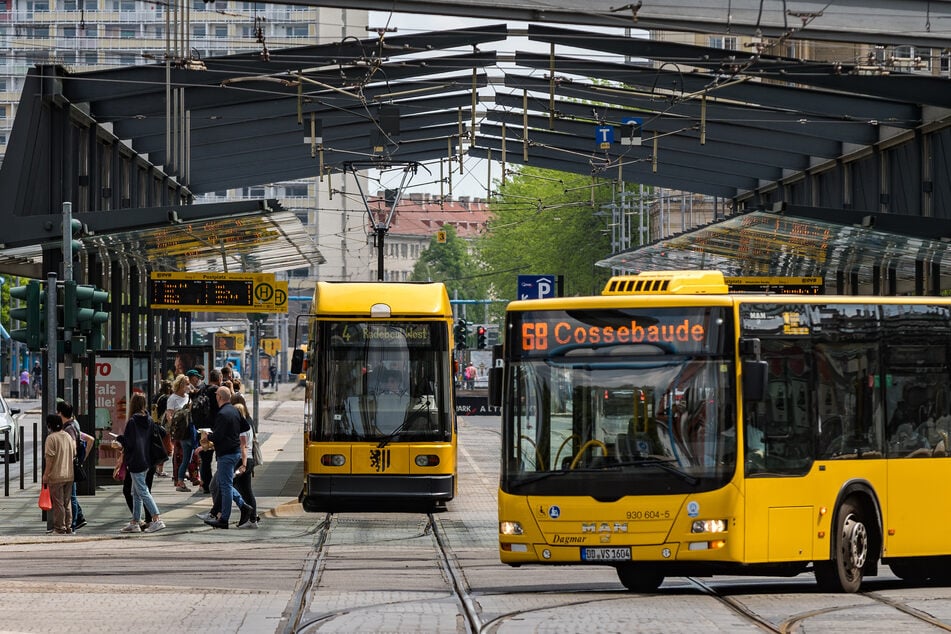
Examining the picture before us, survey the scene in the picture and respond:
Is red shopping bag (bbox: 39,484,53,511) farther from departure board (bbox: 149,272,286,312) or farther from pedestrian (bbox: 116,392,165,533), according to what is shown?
departure board (bbox: 149,272,286,312)

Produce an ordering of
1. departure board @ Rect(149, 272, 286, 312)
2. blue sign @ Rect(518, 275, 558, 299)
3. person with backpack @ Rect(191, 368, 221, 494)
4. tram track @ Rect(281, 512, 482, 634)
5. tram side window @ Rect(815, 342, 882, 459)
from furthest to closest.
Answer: departure board @ Rect(149, 272, 286, 312) < blue sign @ Rect(518, 275, 558, 299) < person with backpack @ Rect(191, 368, 221, 494) < tram side window @ Rect(815, 342, 882, 459) < tram track @ Rect(281, 512, 482, 634)

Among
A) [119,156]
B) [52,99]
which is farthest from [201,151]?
[52,99]

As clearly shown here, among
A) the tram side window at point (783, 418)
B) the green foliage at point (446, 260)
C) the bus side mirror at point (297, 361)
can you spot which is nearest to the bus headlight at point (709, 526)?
the tram side window at point (783, 418)

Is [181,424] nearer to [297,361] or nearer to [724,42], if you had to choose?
[297,361]

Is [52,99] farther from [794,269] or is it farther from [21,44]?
[21,44]

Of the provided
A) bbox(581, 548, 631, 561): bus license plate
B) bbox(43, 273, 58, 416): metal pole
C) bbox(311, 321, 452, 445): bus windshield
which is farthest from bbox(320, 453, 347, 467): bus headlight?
bbox(581, 548, 631, 561): bus license plate

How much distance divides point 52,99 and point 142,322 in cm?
1406

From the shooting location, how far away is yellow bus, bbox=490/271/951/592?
1327 cm

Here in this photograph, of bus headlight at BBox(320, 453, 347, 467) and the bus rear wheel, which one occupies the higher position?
bus headlight at BBox(320, 453, 347, 467)

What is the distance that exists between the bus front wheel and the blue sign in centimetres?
1418

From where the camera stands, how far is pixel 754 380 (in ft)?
43.0

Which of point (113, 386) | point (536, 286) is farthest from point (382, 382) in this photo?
point (536, 286)

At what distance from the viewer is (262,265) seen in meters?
36.2

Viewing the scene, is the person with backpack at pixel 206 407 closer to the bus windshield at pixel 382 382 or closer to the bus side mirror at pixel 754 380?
the bus windshield at pixel 382 382
